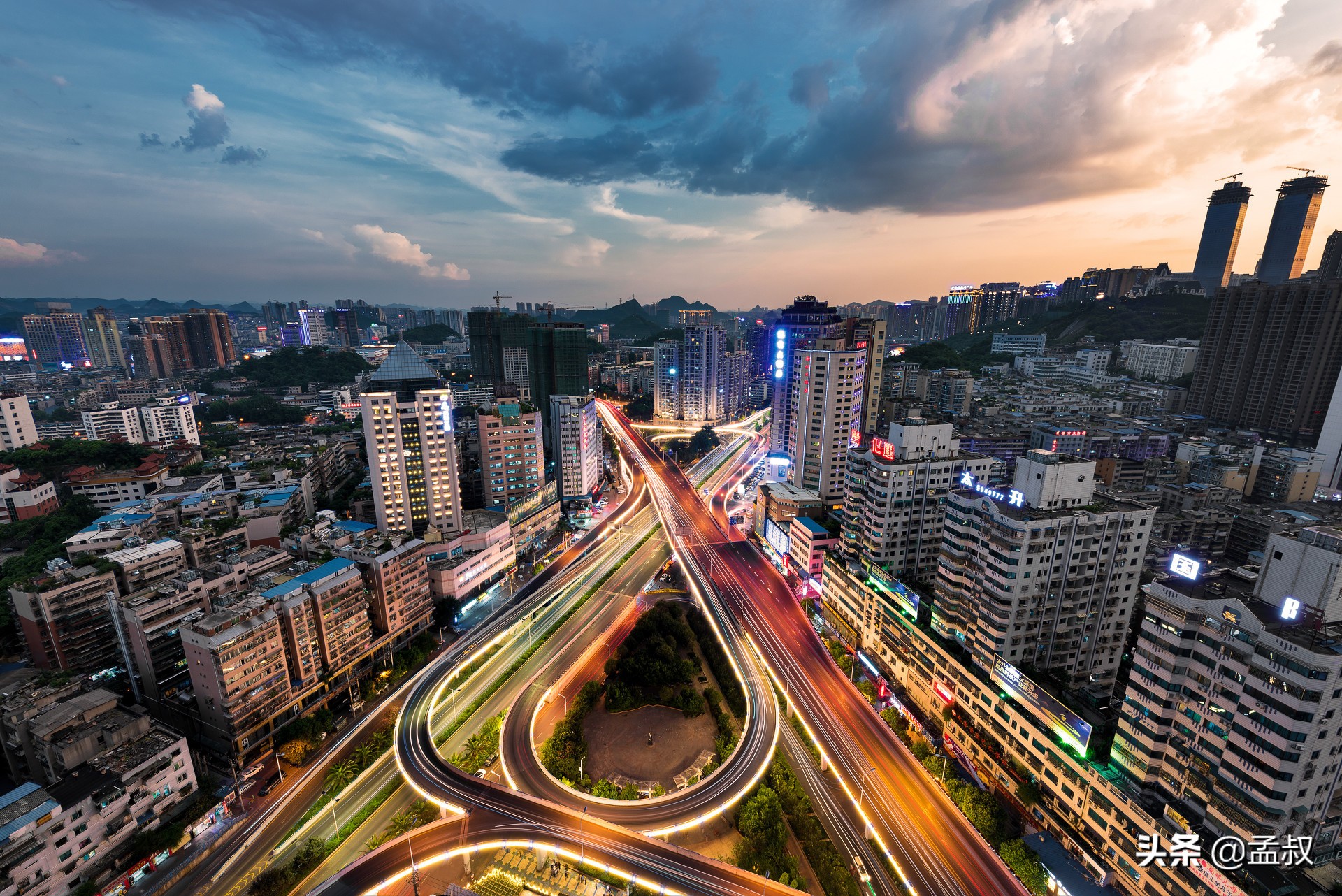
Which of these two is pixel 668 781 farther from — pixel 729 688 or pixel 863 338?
pixel 863 338

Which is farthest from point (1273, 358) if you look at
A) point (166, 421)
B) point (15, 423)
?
point (15, 423)

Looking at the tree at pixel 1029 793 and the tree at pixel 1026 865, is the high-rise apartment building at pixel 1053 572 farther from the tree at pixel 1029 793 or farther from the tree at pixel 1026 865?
the tree at pixel 1026 865

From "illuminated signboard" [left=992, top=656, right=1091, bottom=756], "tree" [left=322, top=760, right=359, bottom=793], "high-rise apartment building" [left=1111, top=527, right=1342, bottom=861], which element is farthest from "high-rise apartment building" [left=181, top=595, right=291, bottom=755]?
"high-rise apartment building" [left=1111, top=527, right=1342, bottom=861]

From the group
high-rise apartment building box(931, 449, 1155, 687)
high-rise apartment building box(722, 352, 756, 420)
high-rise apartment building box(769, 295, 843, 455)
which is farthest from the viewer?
high-rise apartment building box(722, 352, 756, 420)

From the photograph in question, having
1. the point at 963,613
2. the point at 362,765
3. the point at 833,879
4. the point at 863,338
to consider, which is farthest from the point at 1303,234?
the point at 362,765

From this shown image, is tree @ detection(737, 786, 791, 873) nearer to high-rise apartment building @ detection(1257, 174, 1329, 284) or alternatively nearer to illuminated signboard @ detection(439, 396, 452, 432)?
illuminated signboard @ detection(439, 396, 452, 432)

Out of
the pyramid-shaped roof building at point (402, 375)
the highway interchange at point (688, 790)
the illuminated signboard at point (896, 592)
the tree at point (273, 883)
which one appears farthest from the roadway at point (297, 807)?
the illuminated signboard at point (896, 592)

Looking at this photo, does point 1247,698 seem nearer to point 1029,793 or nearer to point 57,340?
point 1029,793
